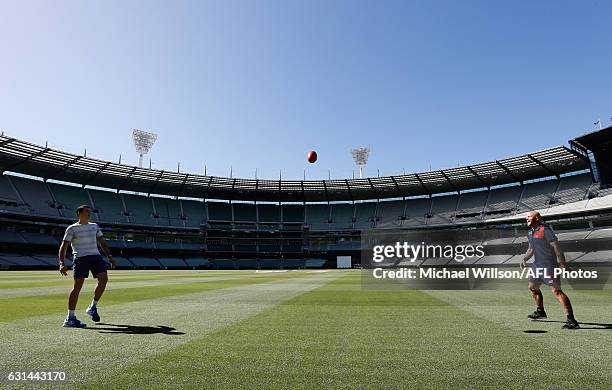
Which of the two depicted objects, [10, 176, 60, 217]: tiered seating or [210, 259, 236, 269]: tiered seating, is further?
[210, 259, 236, 269]: tiered seating

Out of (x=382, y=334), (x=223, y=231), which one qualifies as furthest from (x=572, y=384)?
(x=223, y=231)

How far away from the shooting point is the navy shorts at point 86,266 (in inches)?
229

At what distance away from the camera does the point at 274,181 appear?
68.6 meters

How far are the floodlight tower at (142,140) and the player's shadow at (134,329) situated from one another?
67689 mm

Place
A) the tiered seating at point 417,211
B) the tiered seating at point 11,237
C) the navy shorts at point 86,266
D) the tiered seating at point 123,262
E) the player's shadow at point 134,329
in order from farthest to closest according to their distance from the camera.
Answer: the tiered seating at point 417,211, the tiered seating at point 123,262, the tiered seating at point 11,237, the navy shorts at point 86,266, the player's shadow at point 134,329

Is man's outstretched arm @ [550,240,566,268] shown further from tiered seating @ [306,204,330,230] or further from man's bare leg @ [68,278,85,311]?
tiered seating @ [306,204,330,230]

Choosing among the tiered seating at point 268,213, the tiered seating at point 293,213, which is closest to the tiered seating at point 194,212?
the tiered seating at point 268,213

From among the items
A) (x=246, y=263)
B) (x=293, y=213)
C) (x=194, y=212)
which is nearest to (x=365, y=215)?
(x=293, y=213)

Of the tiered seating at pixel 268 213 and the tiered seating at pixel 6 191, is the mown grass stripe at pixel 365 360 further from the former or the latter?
the tiered seating at pixel 268 213

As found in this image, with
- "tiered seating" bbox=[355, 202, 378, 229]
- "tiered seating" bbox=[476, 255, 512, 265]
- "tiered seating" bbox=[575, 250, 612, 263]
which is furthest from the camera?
"tiered seating" bbox=[355, 202, 378, 229]

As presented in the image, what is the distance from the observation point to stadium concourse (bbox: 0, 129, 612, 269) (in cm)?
4984

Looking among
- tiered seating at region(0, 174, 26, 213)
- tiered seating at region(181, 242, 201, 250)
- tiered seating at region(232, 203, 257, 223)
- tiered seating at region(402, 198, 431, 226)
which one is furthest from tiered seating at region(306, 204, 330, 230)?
tiered seating at region(0, 174, 26, 213)

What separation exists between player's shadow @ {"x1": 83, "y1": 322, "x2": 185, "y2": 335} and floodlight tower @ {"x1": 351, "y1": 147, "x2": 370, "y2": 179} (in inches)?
2924

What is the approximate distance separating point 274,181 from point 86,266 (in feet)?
207
